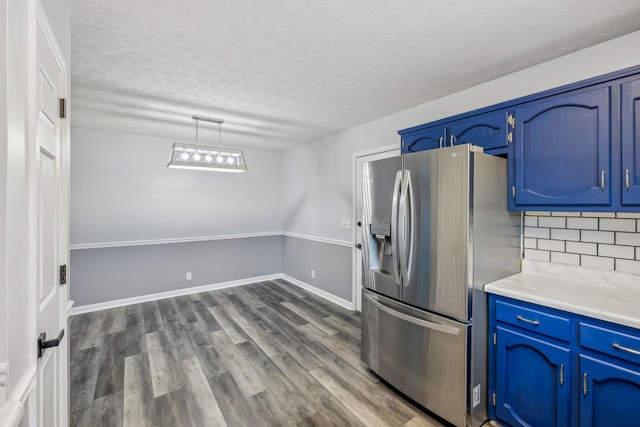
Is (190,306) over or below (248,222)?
below

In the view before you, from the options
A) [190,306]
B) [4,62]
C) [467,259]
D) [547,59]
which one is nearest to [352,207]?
[467,259]

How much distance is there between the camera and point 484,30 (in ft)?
5.71

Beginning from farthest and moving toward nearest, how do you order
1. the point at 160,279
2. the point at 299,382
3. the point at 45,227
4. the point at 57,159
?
the point at 160,279
the point at 299,382
the point at 57,159
the point at 45,227

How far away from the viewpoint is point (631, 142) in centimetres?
154

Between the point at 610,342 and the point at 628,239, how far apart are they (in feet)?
2.55

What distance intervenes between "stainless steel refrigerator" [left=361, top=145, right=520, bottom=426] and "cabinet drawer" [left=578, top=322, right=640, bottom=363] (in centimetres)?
51

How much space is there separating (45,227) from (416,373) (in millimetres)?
2337

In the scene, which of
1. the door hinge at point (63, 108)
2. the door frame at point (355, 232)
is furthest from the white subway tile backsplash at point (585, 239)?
the door hinge at point (63, 108)

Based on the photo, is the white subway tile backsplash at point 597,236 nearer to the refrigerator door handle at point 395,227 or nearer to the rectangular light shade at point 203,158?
the refrigerator door handle at point 395,227

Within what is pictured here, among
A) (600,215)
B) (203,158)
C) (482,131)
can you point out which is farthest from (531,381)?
(203,158)

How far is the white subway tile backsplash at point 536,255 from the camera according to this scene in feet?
6.97

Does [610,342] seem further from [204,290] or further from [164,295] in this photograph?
[164,295]

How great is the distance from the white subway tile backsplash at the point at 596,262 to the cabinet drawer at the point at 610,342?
0.64 meters

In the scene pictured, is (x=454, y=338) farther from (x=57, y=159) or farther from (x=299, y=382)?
(x=57, y=159)
